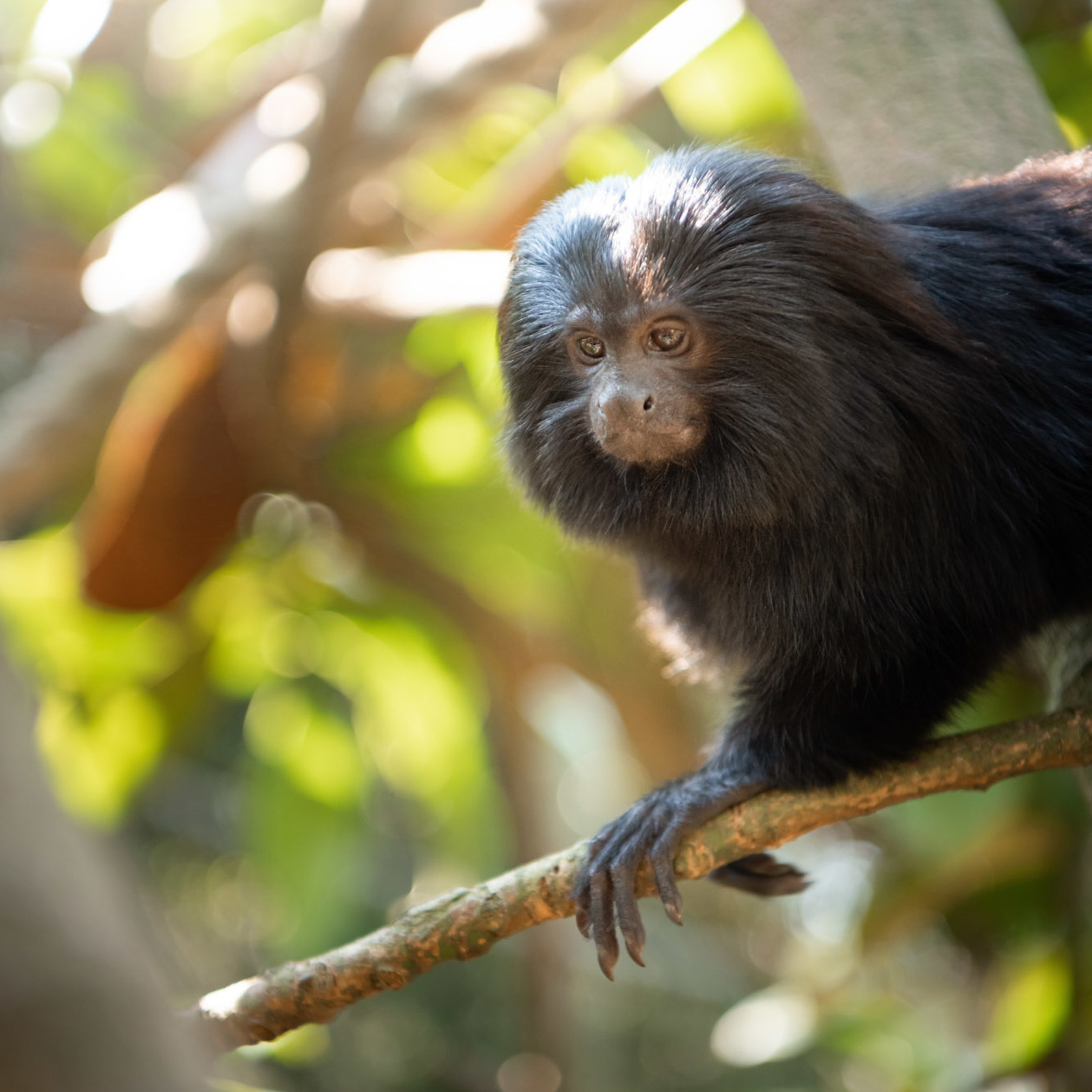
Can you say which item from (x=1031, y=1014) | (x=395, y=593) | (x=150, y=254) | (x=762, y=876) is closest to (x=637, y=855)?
(x=762, y=876)

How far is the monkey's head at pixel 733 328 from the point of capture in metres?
1.66

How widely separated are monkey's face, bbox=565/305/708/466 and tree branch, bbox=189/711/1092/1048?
1.78 ft

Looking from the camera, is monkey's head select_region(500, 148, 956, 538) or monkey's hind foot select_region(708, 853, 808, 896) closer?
monkey's head select_region(500, 148, 956, 538)

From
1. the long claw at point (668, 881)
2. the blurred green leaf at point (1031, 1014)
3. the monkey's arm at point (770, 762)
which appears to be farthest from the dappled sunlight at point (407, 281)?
the blurred green leaf at point (1031, 1014)

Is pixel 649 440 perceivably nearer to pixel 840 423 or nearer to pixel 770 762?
pixel 840 423

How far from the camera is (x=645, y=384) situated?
65.5 inches

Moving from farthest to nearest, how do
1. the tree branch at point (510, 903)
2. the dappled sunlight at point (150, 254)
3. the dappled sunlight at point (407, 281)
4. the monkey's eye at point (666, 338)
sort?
the dappled sunlight at point (150, 254) → the dappled sunlight at point (407, 281) → the monkey's eye at point (666, 338) → the tree branch at point (510, 903)

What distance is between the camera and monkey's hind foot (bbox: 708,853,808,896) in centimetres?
201

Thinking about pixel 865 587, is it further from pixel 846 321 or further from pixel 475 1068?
pixel 475 1068

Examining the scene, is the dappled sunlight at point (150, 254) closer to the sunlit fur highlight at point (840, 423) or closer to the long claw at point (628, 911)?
the sunlit fur highlight at point (840, 423)

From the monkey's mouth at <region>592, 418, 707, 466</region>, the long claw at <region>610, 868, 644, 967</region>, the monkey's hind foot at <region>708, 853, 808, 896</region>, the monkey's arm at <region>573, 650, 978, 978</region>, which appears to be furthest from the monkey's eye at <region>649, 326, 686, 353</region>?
the monkey's hind foot at <region>708, 853, 808, 896</region>

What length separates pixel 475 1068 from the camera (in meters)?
5.23

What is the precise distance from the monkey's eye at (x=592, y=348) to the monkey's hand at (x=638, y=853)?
25.4 inches

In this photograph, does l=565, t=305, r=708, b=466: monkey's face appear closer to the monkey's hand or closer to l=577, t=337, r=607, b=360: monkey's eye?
l=577, t=337, r=607, b=360: monkey's eye
